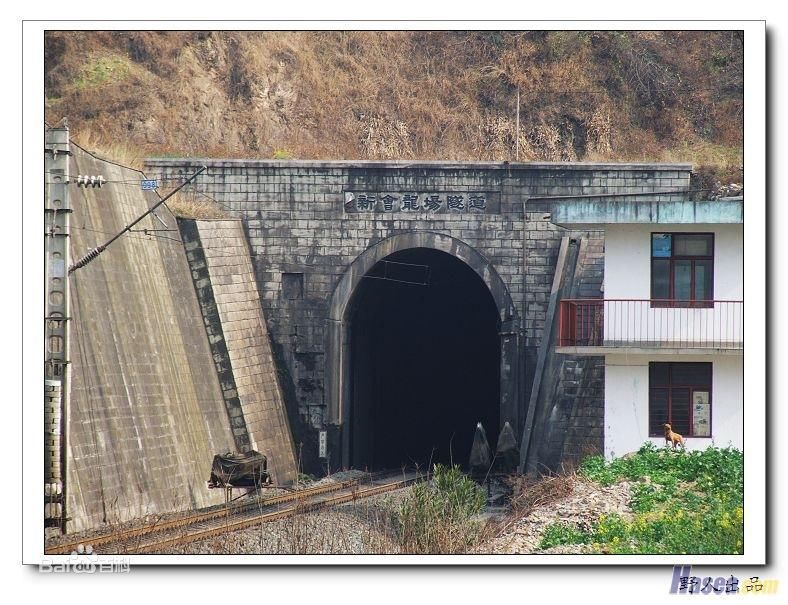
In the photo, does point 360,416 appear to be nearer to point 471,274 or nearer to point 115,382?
point 471,274

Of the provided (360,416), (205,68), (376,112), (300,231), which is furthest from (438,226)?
(205,68)

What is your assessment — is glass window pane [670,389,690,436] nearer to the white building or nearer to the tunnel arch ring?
the white building

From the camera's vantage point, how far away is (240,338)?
26.2 metres

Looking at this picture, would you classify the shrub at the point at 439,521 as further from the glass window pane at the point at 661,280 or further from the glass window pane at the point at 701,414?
the glass window pane at the point at 661,280

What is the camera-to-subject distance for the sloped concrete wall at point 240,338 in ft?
84.3

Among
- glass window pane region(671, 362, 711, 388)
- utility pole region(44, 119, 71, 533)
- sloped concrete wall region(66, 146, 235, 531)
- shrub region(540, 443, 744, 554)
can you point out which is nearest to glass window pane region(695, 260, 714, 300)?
glass window pane region(671, 362, 711, 388)

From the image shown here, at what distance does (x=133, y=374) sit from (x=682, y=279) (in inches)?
343

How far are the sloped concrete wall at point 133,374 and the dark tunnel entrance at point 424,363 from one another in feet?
15.5

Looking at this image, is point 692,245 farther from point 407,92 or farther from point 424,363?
point 407,92

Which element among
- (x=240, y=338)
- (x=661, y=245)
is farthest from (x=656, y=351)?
(x=240, y=338)

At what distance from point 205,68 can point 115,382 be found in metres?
15.8

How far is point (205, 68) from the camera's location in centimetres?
3478

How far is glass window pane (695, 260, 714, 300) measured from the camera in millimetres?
21406

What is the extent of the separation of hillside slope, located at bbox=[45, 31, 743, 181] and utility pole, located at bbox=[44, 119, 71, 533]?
1413 cm
